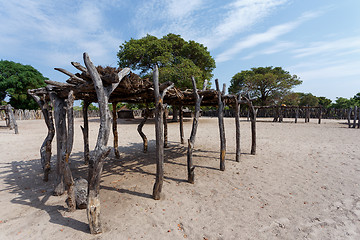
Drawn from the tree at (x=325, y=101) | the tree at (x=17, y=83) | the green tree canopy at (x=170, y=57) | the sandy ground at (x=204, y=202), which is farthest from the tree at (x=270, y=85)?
the tree at (x=17, y=83)

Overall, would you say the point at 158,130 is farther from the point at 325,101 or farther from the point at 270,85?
the point at 325,101

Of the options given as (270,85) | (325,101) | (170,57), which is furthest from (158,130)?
(325,101)

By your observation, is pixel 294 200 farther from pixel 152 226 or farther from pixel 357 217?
pixel 152 226

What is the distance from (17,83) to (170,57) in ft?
94.9

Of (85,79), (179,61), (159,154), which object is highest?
A: (179,61)

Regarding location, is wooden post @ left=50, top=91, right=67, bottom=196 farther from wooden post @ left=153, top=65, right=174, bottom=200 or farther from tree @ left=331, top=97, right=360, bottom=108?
tree @ left=331, top=97, right=360, bottom=108

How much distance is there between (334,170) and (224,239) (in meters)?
5.36

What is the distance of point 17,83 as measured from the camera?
30281 mm

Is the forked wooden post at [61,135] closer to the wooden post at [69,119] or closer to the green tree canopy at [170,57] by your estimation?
the wooden post at [69,119]

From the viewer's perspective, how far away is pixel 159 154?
4.04 m

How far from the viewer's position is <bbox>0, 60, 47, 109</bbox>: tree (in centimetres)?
2985

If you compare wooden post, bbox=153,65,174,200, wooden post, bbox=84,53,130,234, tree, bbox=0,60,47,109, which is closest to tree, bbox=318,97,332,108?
wooden post, bbox=153,65,174,200

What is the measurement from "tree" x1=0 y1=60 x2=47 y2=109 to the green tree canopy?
2163 centimetres

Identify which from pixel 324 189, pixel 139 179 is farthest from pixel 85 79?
pixel 324 189
